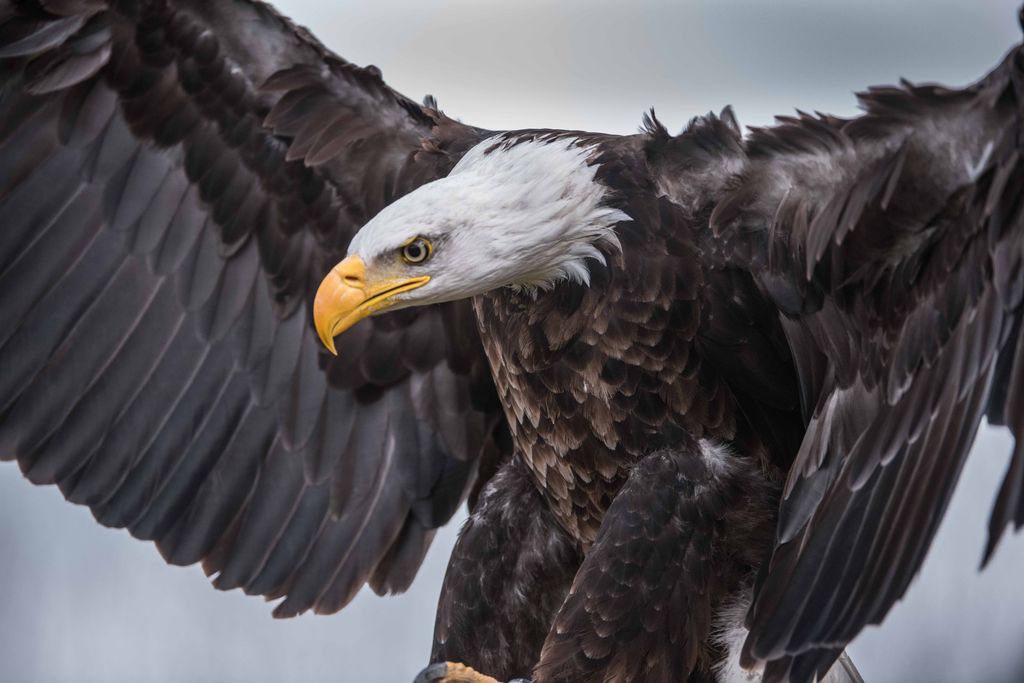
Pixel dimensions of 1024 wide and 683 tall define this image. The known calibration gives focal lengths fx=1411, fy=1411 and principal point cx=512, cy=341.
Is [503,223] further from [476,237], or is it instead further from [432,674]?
[432,674]

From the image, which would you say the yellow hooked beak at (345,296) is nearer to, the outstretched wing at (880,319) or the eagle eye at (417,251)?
the eagle eye at (417,251)

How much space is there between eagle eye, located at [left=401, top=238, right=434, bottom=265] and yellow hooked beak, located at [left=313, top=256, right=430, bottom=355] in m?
0.05

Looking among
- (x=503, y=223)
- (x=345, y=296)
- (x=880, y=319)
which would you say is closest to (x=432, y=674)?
(x=345, y=296)

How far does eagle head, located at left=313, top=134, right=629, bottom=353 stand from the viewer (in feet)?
8.30

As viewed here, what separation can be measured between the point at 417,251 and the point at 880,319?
0.82 m

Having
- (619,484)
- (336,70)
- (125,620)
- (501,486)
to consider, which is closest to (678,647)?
(619,484)

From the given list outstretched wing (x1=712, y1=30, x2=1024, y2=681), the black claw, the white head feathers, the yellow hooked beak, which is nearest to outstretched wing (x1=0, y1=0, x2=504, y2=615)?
the white head feathers

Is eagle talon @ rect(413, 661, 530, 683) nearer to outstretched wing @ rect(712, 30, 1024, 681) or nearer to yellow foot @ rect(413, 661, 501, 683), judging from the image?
yellow foot @ rect(413, 661, 501, 683)

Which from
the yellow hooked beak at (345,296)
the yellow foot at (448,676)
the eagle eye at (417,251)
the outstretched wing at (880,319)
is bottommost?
the yellow foot at (448,676)

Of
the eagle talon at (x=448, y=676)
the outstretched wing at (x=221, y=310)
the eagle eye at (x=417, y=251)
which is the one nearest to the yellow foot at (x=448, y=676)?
the eagle talon at (x=448, y=676)

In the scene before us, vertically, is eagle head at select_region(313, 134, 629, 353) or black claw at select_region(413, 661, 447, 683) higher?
eagle head at select_region(313, 134, 629, 353)

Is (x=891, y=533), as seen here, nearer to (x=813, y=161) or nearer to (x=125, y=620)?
(x=813, y=161)

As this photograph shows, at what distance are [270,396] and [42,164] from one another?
70 centimetres

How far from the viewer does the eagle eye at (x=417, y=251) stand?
2.54 m
